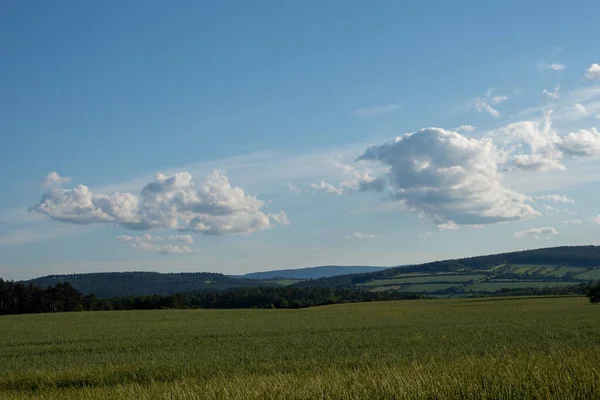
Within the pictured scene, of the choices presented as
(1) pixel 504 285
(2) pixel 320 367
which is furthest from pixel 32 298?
(1) pixel 504 285

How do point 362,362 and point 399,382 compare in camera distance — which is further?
point 362,362

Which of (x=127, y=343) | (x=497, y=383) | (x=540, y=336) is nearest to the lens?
(x=497, y=383)

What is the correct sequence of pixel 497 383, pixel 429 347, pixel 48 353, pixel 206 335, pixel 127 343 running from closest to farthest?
pixel 497 383 → pixel 429 347 → pixel 48 353 → pixel 127 343 → pixel 206 335

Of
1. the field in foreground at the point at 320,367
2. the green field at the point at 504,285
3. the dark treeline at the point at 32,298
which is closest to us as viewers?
the field in foreground at the point at 320,367

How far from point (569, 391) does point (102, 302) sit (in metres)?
132

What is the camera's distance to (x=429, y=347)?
24281 mm

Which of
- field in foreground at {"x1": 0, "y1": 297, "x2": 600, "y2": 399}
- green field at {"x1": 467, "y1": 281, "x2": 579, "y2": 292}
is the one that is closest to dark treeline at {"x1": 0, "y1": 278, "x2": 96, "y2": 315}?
field in foreground at {"x1": 0, "y1": 297, "x2": 600, "y2": 399}

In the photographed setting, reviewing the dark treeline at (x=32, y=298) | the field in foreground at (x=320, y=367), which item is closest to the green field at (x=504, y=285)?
the dark treeline at (x=32, y=298)

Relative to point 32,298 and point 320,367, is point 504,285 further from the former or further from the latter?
point 320,367

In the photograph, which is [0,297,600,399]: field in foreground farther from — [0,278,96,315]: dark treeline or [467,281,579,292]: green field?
[467,281,579,292]: green field

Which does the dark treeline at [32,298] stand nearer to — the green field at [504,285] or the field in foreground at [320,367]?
the field in foreground at [320,367]

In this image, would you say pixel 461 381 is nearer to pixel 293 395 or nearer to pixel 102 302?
pixel 293 395

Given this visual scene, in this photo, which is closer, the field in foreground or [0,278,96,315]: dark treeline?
the field in foreground

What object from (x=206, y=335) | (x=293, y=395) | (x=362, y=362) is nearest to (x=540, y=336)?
(x=362, y=362)
